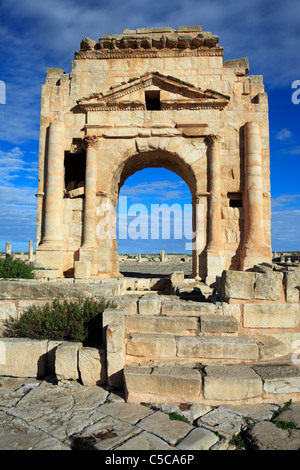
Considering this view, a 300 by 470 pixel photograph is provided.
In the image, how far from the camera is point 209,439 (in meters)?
3.10

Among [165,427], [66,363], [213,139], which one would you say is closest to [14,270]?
[66,363]

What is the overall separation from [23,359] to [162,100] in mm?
9179

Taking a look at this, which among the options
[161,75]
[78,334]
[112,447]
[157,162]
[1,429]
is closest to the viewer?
[112,447]

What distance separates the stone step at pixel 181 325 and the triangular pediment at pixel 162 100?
8229 mm

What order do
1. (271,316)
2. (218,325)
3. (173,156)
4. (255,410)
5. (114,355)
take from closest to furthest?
(255,410)
(114,355)
(218,325)
(271,316)
(173,156)

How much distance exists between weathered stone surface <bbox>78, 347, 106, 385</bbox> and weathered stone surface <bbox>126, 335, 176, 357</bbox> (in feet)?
1.50

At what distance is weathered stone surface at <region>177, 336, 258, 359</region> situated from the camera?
178 inches

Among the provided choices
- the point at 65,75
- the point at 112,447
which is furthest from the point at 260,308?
the point at 65,75

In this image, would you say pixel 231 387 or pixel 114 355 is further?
pixel 114 355

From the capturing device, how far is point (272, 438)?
312 centimetres

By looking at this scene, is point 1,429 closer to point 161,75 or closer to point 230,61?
point 161,75

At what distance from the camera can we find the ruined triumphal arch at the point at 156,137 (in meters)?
10.9

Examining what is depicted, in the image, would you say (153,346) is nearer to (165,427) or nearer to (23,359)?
(165,427)

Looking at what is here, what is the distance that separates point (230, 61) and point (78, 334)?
1065 cm
